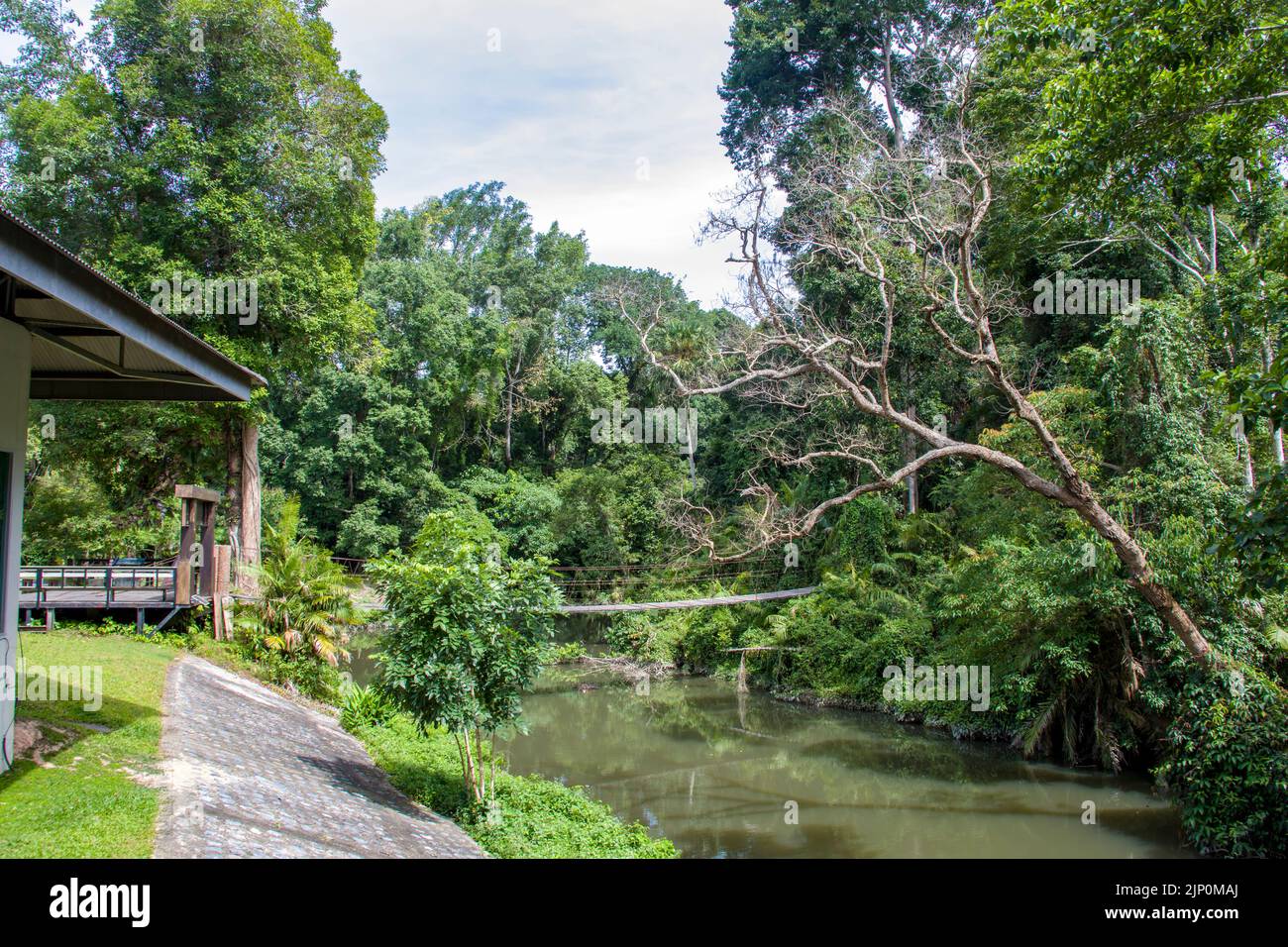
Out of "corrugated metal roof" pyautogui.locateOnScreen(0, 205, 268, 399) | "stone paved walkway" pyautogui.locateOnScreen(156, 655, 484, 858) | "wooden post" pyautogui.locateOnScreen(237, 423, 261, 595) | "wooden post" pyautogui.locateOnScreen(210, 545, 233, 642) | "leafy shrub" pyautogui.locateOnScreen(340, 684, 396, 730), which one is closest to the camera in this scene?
"stone paved walkway" pyautogui.locateOnScreen(156, 655, 484, 858)

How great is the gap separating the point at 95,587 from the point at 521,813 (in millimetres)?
9309

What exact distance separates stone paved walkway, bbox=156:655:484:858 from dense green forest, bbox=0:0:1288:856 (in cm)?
340

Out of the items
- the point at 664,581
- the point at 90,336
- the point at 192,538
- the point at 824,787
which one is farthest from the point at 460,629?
the point at 664,581

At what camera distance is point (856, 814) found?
11633mm

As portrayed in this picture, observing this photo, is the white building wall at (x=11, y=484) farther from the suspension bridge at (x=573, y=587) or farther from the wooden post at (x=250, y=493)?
the wooden post at (x=250, y=493)

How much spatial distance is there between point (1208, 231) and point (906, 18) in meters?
12.1

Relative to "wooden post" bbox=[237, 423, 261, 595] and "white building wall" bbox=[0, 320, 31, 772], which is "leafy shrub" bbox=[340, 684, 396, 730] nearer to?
"wooden post" bbox=[237, 423, 261, 595]

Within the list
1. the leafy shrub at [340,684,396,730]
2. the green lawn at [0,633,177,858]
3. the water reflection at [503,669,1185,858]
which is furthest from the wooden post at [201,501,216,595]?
the water reflection at [503,669,1185,858]

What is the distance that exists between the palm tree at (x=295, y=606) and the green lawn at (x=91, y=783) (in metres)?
3.30

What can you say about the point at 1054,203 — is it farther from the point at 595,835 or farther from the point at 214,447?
the point at 214,447

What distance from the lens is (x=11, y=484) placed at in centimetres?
646

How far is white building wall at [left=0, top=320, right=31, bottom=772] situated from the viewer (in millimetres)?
6375

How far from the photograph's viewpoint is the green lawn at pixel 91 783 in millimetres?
5215
